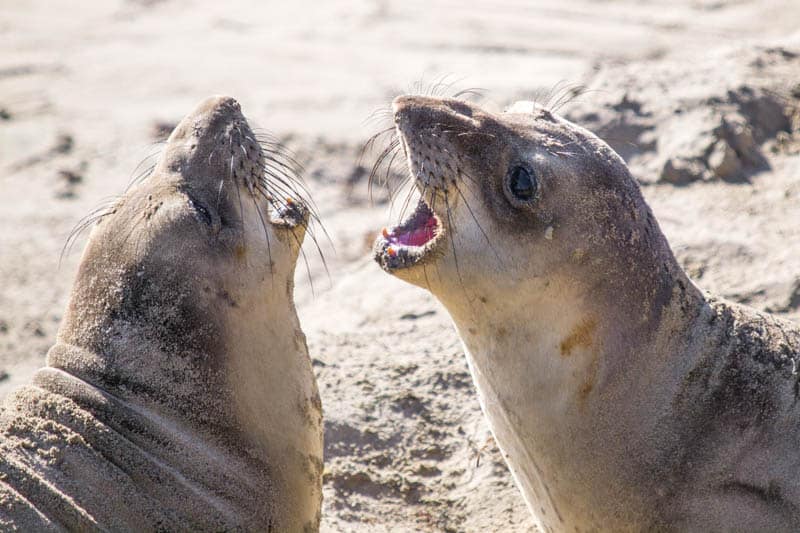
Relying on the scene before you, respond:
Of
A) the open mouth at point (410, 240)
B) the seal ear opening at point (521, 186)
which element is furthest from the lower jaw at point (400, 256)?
the seal ear opening at point (521, 186)

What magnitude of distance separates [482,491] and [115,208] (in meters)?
2.13

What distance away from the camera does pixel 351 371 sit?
6258mm

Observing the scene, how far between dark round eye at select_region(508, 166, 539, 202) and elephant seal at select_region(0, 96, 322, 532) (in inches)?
37.8

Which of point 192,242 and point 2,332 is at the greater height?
point 192,242

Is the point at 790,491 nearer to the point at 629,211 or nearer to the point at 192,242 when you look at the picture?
the point at 629,211

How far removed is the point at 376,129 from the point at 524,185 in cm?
605

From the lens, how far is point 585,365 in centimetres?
429

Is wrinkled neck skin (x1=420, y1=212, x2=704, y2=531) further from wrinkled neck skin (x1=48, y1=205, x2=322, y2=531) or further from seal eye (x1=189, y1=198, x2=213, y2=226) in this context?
seal eye (x1=189, y1=198, x2=213, y2=226)

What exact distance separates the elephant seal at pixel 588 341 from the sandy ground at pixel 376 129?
1.13 meters

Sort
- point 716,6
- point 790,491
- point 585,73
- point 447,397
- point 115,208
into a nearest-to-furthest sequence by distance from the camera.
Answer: point 790,491
point 115,208
point 447,397
point 585,73
point 716,6

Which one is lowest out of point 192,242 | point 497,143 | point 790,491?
point 790,491

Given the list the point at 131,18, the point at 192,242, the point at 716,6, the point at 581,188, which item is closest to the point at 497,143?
the point at 581,188

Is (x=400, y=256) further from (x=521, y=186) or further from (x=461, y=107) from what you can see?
(x=461, y=107)

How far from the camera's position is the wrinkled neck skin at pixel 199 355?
4.32m
